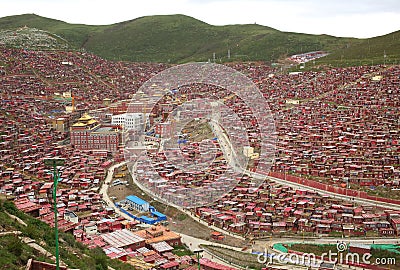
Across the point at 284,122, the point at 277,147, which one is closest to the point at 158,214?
the point at 277,147

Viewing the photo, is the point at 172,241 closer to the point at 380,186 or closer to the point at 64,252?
the point at 64,252

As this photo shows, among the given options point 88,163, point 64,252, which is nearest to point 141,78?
point 88,163

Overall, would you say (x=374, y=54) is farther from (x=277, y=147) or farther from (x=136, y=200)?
(x=136, y=200)

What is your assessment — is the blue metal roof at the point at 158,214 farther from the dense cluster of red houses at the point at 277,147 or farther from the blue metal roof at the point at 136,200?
the dense cluster of red houses at the point at 277,147

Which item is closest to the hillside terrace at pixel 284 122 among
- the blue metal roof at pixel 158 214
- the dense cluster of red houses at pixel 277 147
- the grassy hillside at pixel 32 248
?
the dense cluster of red houses at pixel 277 147

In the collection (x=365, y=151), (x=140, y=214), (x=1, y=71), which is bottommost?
(x=140, y=214)

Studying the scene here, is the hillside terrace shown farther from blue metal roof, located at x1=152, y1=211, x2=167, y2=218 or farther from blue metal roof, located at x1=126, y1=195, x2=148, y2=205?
blue metal roof, located at x1=152, y1=211, x2=167, y2=218
